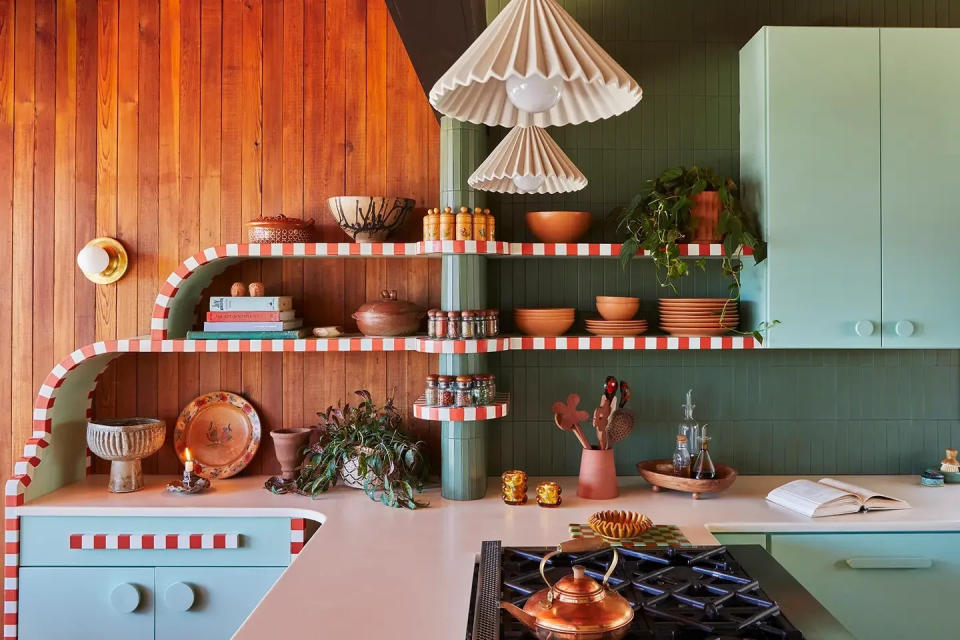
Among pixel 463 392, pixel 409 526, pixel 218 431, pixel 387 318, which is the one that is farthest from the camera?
pixel 218 431

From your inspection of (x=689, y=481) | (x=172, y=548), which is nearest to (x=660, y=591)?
(x=689, y=481)

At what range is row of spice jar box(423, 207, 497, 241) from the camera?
2457 mm

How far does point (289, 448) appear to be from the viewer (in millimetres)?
2641

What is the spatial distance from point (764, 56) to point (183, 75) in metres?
2.10

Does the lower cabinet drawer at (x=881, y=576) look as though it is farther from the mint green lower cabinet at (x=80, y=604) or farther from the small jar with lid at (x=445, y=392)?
the mint green lower cabinet at (x=80, y=604)

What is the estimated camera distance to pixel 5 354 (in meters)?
2.84

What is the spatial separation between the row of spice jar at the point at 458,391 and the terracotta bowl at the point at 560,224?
0.56 m

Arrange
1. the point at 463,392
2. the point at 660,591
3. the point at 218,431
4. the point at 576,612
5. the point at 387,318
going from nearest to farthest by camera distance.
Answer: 1. the point at 576,612
2. the point at 660,591
3. the point at 463,392
4. the point at 387,318
5. the point at 218,431

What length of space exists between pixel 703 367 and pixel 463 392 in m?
0.97

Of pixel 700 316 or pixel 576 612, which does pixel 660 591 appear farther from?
pixel 700 316

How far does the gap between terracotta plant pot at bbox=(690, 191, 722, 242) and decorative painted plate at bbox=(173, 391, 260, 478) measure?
174cm

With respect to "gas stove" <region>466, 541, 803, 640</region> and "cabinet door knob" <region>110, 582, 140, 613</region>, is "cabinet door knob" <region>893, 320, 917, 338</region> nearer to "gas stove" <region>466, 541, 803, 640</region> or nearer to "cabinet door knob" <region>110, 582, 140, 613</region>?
"gas stove" <region>466, 541, 803, 640</region>

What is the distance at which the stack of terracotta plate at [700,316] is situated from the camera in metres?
2.59

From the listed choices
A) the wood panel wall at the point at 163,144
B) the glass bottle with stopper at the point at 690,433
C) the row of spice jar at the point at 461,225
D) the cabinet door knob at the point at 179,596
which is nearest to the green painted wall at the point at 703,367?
the glass bottle with stopper at the point at 690,433
